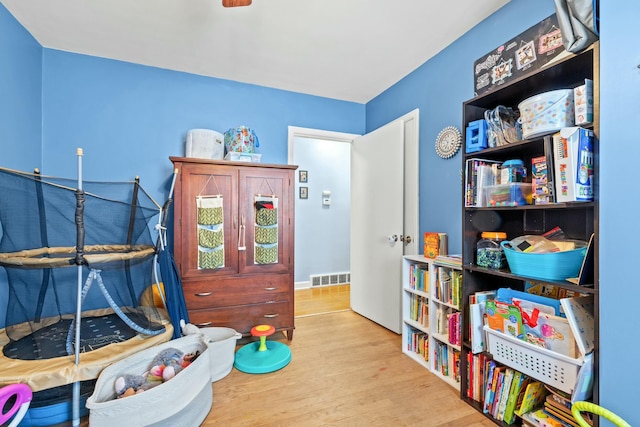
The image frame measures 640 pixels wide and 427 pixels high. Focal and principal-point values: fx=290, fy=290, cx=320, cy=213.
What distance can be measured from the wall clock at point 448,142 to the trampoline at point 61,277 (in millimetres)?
2347

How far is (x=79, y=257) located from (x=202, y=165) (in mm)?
1158

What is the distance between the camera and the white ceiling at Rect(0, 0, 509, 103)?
6.46 feet

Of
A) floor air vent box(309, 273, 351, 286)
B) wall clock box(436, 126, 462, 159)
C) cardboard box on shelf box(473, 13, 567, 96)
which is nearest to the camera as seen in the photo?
cardboard box on shelf box(473, 13, 567, 96)

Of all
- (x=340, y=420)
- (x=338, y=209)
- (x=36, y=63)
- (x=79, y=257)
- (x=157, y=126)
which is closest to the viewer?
(x=79, y=257)

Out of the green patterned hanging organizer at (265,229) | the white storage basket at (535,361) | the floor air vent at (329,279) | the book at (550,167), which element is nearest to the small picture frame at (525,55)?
the book at (550,167)

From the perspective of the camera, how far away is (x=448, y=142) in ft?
7.80

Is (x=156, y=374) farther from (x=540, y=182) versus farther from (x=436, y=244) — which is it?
(x=540, y=182)

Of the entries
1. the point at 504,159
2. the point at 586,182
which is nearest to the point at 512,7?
the point at 504,159

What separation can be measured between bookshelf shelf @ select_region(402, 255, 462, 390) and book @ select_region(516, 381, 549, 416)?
0.43 metres

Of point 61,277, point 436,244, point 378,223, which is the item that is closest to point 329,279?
point 378,223

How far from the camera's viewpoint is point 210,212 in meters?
2.41

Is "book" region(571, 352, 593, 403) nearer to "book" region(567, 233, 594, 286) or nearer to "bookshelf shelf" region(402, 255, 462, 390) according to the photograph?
"book" region(567, 233, 594, 286)

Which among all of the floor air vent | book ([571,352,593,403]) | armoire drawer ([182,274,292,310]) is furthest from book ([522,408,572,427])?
the floor air vent

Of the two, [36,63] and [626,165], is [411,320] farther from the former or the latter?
[36,63]
